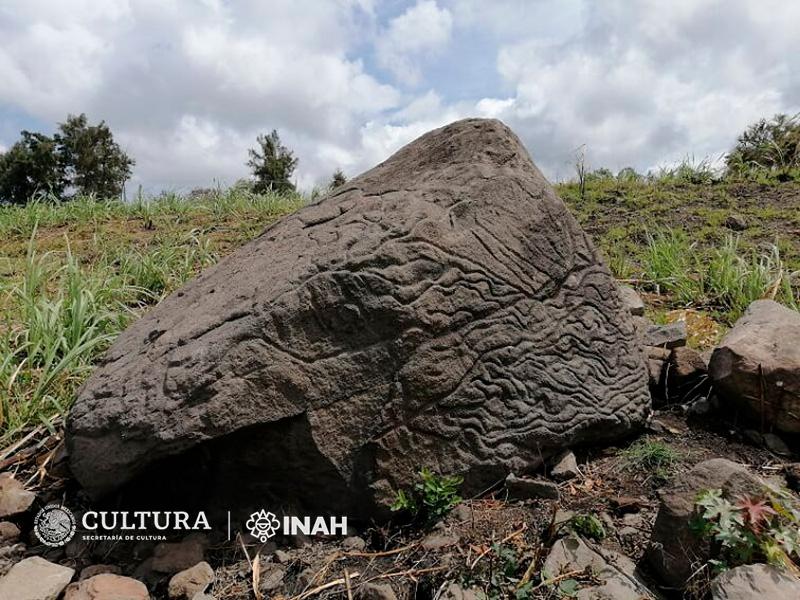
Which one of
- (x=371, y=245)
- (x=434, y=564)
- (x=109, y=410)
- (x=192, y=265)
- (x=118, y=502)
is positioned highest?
(x=192, y=265)

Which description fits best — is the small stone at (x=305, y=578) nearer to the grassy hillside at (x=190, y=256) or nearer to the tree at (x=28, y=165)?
the grassy hillside at (x=190, y=256)

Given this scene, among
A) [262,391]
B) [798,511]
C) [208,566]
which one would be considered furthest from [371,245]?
[798,511]

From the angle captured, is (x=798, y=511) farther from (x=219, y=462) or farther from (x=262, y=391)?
(x=219, y=462)

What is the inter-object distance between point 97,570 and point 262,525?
563 millimetres

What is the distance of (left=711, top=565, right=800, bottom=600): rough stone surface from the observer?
159 cm

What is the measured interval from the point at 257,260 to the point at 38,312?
1.45m

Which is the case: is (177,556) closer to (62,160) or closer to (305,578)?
(305,578)

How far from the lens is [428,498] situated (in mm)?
2223

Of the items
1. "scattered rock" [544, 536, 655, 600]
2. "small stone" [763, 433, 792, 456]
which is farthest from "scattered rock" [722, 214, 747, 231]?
"scattered rock" [544, 536, 655, 600]

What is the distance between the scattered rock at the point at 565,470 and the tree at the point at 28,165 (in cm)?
2121

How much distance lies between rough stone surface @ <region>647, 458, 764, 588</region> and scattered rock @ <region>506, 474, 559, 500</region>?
1.36 feet

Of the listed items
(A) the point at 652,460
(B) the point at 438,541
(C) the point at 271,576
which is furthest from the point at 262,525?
(A) the point at 652,460

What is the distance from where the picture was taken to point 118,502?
230 cm

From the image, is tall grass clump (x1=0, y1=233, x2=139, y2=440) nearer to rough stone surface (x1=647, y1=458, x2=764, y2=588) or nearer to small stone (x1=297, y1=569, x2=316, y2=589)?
small stone (x1=297, y1=569, x2=316, y2=589)
